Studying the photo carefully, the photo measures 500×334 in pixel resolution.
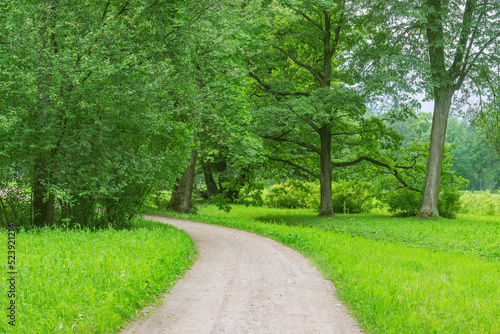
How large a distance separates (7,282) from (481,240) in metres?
13.4

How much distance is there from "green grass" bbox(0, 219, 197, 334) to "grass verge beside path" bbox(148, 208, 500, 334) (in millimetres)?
3175

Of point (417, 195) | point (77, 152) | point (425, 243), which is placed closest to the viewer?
point (77, 152)

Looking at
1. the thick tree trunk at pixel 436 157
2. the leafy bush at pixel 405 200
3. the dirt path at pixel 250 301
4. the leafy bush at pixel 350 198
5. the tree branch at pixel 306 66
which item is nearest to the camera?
the dirt path at pixel 250 301

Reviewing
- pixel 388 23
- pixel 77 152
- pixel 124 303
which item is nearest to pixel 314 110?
pixel 388 23

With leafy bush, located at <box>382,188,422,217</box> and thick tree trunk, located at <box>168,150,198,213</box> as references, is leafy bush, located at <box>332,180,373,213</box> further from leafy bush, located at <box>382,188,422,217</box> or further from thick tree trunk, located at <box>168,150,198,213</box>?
thick tree trunk, located at <box>168,150,198,213</box>

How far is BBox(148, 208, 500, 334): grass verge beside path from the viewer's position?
5320mm

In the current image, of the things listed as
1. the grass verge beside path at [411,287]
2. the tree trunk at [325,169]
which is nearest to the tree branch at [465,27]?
the tree trunk at [325,169]

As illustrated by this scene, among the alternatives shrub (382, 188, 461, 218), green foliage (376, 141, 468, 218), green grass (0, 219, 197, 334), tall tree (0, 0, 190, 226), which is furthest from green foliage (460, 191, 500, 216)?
green grass (0, 219, 197, 334)

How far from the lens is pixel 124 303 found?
5.84m

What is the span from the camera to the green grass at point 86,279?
498cm

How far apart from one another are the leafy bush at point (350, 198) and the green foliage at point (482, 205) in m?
6.41

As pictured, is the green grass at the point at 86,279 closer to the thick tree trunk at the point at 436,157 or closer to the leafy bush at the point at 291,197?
the thick tree trunk at the point at 436,157

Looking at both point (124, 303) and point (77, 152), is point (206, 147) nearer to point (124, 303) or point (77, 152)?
point (77, 152)

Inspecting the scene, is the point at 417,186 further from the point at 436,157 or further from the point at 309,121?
the point at 309,121
